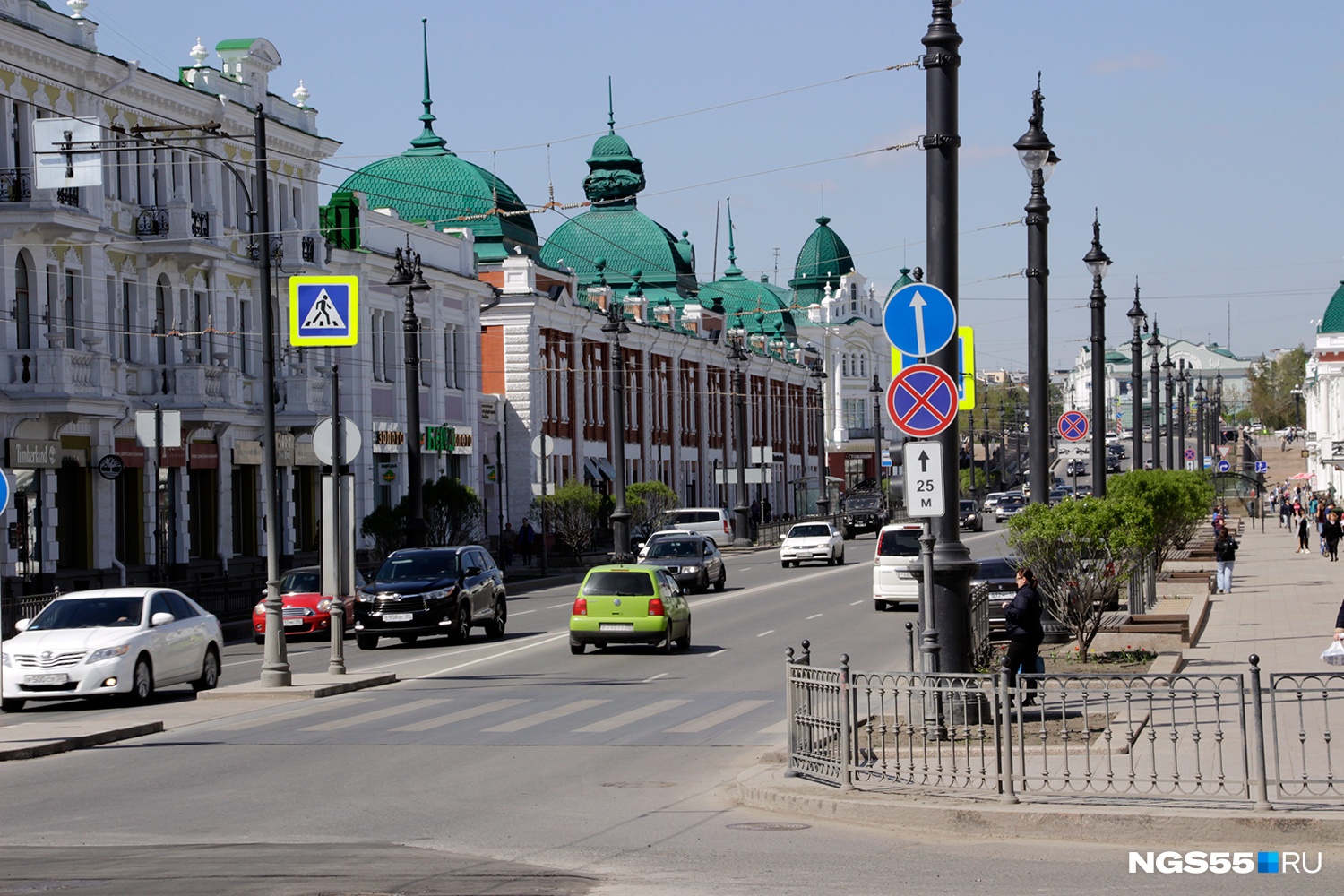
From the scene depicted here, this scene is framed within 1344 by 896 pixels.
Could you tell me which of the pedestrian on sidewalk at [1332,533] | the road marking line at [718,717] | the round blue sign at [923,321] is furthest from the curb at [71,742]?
the pedestrian on sidewalk at [1332,533]

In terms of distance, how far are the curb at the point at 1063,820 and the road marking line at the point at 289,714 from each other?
9047mm

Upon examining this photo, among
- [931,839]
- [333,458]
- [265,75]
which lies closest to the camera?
[931,839]

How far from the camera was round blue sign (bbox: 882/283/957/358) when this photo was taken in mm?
14672

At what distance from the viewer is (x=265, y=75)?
5144cm

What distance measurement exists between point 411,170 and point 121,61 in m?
30.8

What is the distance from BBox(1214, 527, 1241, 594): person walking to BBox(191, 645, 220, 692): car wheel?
906 inches

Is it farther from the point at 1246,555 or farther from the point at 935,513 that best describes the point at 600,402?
the point at 935,513

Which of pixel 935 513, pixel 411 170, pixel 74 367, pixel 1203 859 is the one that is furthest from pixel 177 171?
pixel 1203 859

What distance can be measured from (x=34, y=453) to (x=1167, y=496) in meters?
24.7

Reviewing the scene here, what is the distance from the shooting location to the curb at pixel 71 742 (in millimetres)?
17797

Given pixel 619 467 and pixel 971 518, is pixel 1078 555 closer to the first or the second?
pixel 619 467

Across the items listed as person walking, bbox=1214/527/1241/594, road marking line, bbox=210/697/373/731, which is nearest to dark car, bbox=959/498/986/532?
→ person walking, bbox=1214/527/1241/594

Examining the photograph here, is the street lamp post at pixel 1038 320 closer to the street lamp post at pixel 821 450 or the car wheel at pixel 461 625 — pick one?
the car wheel at pixel 461 625

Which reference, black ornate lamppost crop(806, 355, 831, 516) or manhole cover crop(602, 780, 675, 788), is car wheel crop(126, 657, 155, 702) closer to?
manhole cover crop(602, 780, 675, 788)
